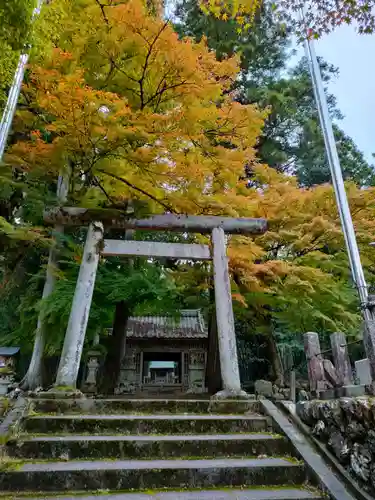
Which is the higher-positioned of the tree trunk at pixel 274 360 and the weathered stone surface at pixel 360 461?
the tree trunk at pixel 274 360

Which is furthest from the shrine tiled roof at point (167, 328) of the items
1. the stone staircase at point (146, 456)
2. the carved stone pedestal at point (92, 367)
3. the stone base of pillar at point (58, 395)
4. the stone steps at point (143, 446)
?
the stone steps at point (143, 446)

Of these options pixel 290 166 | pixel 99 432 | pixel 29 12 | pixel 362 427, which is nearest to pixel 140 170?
pixel 29 12

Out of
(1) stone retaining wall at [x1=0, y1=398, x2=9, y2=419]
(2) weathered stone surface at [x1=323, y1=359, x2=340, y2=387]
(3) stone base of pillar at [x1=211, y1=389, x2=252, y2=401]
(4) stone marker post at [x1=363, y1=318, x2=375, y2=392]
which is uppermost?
(4) stone marker post at [x1=363, y1=318, x2=375, y2=392]

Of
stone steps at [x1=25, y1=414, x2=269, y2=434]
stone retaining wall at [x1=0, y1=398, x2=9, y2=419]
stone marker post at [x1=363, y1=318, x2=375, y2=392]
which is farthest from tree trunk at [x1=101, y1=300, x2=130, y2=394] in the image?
stone marker post at [x1=363, y1=318, x2=375, y2=392]

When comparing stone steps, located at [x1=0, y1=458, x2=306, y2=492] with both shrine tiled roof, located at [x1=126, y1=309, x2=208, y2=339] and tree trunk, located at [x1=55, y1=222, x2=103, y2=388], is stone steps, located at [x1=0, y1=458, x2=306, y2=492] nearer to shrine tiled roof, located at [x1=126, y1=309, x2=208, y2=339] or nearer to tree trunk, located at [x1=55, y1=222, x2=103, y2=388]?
tree trunk, located at [x1=55, y1=222, x2=103, y2=388]

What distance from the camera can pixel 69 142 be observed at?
20.4 ft

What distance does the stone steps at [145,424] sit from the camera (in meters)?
3.85

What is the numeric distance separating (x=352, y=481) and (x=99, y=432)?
257cm

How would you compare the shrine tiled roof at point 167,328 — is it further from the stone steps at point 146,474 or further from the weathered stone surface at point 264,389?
the stone steps at point 146,474

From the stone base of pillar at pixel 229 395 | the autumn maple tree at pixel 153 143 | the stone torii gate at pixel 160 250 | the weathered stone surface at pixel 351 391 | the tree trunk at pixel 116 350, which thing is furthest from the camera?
the tree trunk at pixel 116 350

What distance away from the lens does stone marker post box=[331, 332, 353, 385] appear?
3.87 m

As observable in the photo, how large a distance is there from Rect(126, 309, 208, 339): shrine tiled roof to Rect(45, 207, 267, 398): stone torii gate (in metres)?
9.49

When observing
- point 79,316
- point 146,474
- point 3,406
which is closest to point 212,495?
point 146,474

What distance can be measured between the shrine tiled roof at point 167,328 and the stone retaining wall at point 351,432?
12.0m
